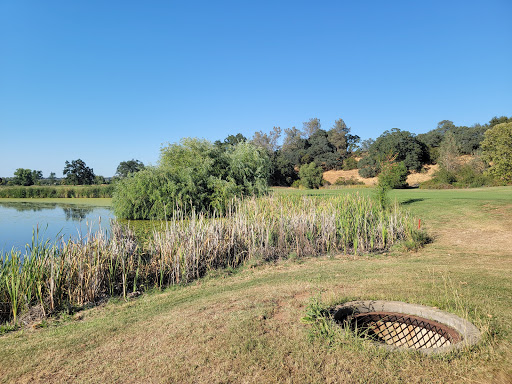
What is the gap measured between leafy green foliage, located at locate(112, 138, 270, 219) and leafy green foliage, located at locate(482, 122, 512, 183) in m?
24.3

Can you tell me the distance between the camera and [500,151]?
104 feet

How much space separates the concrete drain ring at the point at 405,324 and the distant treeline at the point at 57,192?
32.5m

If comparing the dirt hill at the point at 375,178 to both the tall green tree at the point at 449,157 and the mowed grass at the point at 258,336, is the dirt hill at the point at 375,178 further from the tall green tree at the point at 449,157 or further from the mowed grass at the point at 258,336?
the mowed grass at the point at 258,336

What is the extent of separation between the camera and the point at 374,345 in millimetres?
3195

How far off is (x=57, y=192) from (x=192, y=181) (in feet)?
78.6

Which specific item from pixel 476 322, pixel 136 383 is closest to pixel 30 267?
pixel 136 383

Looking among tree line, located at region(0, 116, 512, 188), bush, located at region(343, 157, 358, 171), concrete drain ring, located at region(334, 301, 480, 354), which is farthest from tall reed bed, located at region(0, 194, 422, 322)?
bush, located at region(343, 157, 358, 171)

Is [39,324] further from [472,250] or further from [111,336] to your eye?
[472,250]

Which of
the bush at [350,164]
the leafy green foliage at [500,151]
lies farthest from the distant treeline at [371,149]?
the leafy green foliage at [500,151]

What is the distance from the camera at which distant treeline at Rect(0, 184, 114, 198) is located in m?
33.3

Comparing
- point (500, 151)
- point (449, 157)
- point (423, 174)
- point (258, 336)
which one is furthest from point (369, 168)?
point (258, 336)

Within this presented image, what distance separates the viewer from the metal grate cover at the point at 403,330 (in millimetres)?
3580

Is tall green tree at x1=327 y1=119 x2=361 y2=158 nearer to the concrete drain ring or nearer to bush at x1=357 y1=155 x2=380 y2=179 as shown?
bush at x1=357 y1=155 x2=380 y2=179

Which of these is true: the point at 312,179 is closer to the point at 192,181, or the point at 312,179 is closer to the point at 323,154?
the point at 323,154
